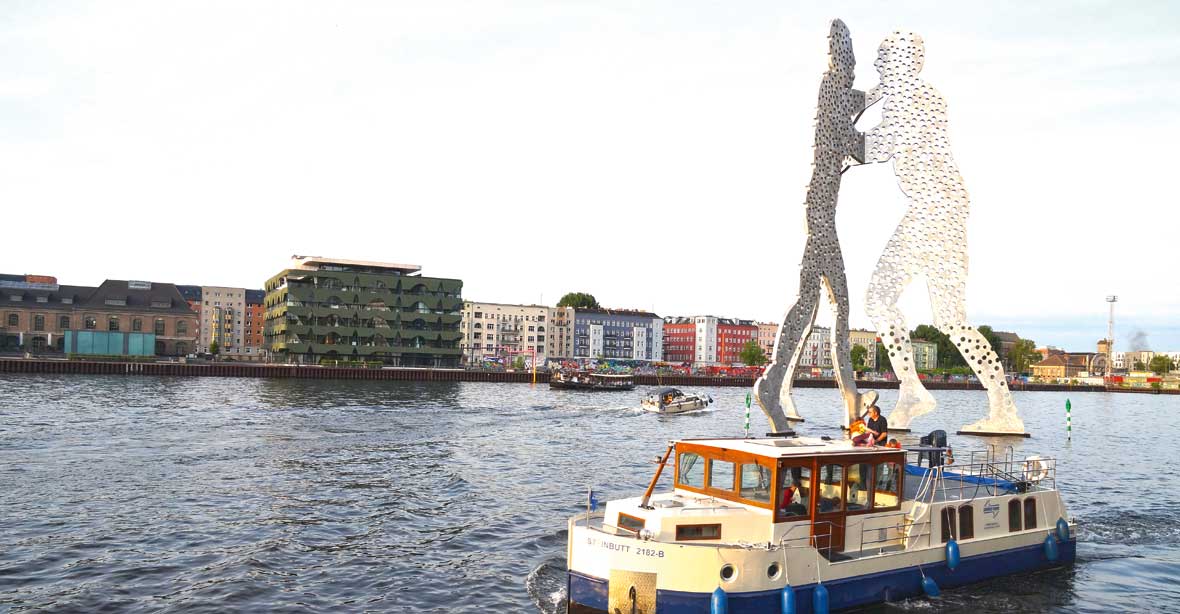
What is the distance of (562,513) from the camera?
2645 cm

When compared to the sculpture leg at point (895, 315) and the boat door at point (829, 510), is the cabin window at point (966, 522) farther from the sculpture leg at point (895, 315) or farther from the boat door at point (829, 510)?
the sculpture leg at point (895, 315)

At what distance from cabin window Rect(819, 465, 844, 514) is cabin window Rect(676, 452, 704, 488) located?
212 centimetres

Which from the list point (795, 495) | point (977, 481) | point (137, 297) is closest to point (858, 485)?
point (795, 495)

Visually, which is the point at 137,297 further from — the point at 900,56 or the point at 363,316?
the point at 900,56

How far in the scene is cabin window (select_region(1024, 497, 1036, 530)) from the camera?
66.7ft

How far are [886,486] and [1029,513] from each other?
5.35 meters

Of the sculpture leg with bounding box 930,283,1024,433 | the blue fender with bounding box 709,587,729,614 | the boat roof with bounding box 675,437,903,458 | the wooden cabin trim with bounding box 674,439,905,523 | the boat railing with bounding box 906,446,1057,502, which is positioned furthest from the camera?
the sculpture leg with bounding box 930,283,1024,433

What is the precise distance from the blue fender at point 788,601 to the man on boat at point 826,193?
28163mm

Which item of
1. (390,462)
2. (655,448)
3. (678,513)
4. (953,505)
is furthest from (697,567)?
(655,448)

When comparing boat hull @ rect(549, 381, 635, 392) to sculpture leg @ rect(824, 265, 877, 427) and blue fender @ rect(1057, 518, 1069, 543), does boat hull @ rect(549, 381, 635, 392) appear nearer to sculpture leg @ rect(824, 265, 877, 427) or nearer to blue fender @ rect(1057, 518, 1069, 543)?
sculpture leg @ rect(824, 265, 877, 427)

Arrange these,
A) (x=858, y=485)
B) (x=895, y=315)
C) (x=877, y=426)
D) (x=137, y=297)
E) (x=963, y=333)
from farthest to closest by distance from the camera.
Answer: (x=137, y=297) → (x=963, y=333) → (x=895, y=315) → (x=877, y=426) → (x=858, y=485)

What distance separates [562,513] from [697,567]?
12.6 m

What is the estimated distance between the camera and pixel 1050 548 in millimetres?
20484

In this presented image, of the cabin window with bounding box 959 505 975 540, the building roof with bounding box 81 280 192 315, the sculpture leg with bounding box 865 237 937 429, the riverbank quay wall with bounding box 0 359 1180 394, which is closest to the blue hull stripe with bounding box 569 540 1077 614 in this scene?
the cabin window with bounding box 959 505 975 540
